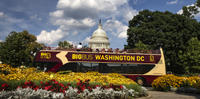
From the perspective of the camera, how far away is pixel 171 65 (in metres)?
39.7

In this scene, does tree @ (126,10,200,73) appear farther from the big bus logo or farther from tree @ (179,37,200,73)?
the big bus logo

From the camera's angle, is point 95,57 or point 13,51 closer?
point 95,57

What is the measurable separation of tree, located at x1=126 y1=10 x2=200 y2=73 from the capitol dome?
71.8 m

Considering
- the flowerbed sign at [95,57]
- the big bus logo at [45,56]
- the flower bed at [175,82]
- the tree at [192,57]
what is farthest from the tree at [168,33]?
the big bus logo at [45,56]

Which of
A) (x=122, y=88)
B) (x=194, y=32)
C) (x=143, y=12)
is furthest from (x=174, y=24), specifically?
(x=122, y=88)

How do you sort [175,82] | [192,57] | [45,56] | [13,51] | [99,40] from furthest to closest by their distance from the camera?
[99,40] < [192,57] < [13,51] < [45,56] < [175,82]

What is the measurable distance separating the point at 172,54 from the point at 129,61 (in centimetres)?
2156

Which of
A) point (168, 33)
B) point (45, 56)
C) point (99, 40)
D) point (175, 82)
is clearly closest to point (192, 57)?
point (168, 33)

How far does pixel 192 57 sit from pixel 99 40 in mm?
80668

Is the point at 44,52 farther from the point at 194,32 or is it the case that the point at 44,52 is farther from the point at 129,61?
the point at 194,32

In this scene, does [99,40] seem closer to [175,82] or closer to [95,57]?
[95,57]

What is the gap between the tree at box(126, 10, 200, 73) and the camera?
35.7 metres

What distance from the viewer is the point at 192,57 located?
34.8m

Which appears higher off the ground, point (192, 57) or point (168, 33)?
point (168, 33)
